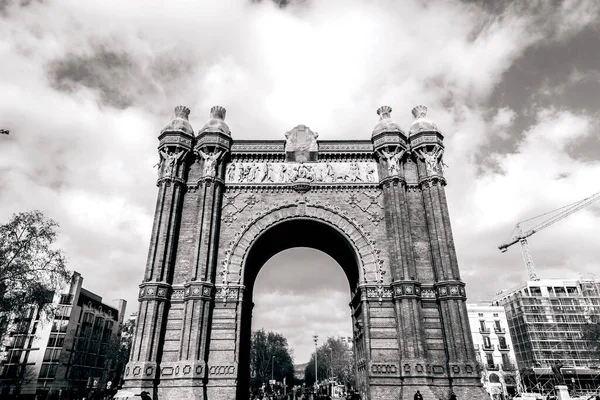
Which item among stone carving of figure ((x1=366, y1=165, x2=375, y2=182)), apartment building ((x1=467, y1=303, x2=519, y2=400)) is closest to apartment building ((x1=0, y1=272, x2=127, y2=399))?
stone carving of figure ((x1=366, y1=165, x2=375, y2=182))

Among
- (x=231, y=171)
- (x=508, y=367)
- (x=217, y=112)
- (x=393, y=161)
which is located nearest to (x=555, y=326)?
(x=508, y=367)

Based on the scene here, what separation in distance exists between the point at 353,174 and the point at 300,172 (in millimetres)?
3267

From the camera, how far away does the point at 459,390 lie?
19.2 m

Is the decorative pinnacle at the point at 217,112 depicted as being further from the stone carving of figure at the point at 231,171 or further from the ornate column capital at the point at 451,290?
the ornate column capital at the point at 451,290

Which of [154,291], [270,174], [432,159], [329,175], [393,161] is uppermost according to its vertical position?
[432,159]

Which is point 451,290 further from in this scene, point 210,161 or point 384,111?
point 210,161

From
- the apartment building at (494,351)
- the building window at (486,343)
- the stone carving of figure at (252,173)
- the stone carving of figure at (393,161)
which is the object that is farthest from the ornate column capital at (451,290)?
the building window at (486,343)

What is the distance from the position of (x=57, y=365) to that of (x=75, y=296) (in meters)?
9.20

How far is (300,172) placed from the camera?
25.1m

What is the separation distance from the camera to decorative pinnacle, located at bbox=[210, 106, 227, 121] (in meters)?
26.8

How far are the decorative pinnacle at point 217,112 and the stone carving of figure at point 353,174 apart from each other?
9052 mm

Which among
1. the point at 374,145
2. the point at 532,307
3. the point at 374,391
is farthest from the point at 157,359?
the point at 532,307

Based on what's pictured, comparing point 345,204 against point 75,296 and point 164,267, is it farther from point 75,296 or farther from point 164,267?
point 75,296

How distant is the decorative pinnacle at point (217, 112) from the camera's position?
1053 inches
